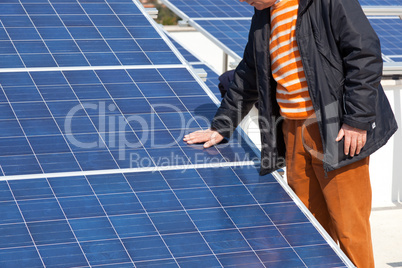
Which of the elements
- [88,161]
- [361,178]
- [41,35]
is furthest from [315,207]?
[41,35]

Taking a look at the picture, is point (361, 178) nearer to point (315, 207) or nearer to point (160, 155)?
point (315, 207)

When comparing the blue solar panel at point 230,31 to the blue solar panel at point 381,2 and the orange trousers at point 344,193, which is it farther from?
the orange trousers at point 344,193

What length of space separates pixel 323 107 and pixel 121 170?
1.51 meters

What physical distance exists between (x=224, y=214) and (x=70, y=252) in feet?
Answer: 3.62

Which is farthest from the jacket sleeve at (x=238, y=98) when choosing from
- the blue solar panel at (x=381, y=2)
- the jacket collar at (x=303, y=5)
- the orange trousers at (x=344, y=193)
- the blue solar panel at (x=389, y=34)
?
the blue solar panel at (x=381, y=2)

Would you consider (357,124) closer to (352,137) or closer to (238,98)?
(352,137)

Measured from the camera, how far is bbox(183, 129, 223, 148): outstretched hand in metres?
5.89

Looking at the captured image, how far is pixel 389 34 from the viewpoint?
1254 cm

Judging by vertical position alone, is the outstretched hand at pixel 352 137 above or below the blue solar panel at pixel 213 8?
above

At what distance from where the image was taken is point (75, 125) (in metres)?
5.90

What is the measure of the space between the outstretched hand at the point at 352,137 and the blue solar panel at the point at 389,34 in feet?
21.3

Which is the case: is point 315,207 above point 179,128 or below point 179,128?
below

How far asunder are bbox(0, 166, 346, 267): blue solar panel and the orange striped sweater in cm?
58

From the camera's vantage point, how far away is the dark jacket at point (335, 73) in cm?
509
